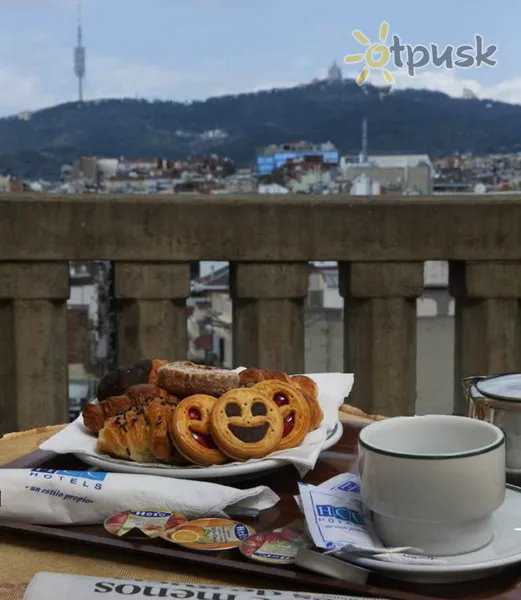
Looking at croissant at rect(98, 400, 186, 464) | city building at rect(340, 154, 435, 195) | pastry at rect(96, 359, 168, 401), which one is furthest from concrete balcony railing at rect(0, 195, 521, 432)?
city building at rect(340, 154, 435, 195)

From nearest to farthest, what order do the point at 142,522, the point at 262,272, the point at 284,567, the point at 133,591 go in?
the point at 133,591, the point at 284,567, the point at 142,522, the point at 262,272

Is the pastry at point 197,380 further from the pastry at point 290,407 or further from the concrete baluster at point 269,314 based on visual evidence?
the concrete baluster at point 269,314

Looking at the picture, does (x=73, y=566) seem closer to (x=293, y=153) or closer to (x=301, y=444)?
(x=301, y=444)

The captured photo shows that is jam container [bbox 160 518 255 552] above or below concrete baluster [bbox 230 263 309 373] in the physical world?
below

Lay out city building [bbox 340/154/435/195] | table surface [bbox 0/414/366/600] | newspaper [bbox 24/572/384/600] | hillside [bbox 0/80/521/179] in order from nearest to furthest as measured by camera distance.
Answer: newspaper [bbox 24/572/384/600]
table surface [bbox 0/414/366/600]
city building [bbox 340/154/435/195]
hillside [bbox 0/80/521/179]

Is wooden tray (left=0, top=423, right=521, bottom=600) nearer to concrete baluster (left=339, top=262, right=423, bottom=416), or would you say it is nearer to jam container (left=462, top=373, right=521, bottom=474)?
jam container (left=462, top=373, right=521, bottom=474)

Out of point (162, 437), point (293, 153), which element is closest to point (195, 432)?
point (162, 437)
